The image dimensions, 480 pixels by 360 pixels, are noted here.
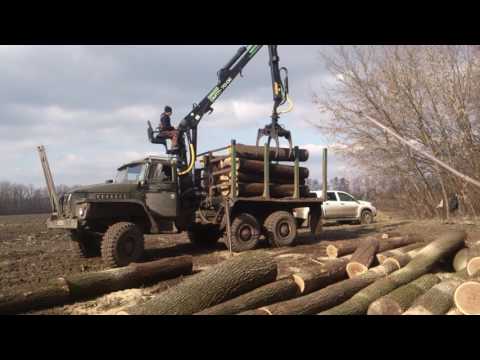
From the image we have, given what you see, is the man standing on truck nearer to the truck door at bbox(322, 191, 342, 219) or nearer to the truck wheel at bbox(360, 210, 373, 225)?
the truck door at bbox(322, 191, 342, 219)

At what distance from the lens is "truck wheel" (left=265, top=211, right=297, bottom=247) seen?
9898 millimetres

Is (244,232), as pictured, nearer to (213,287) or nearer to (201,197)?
(201,197)

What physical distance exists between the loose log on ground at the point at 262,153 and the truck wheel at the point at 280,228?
1.62 m

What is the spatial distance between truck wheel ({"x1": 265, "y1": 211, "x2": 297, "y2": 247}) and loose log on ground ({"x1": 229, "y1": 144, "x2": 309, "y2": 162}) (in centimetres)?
162

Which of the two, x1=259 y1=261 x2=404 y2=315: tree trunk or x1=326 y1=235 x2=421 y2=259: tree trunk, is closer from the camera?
x1=259 y1=261 x2=404 y2=315: tree trunk

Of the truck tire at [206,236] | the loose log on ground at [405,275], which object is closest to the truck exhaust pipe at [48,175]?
the truck tire at [206,236]

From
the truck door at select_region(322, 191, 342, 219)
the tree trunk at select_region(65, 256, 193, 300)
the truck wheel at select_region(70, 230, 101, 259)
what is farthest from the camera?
the truck door at select_region(322, 191, 342, 219)

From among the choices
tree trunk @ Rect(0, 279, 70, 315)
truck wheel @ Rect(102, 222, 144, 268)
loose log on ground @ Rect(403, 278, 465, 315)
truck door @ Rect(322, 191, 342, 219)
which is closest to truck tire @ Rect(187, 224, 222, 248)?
truck wheel @ Rect(102, 222, 144, 268)

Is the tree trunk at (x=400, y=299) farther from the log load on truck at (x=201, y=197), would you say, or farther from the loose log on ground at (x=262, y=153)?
the loose log on ground at (x=262, y=153)

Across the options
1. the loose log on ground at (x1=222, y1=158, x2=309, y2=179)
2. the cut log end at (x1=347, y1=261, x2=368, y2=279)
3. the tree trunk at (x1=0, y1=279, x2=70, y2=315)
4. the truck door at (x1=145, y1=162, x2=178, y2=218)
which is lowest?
the tree trunk at (x1=0, y1=279, x2=70, y2=315)

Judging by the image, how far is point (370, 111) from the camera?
58.9 feet

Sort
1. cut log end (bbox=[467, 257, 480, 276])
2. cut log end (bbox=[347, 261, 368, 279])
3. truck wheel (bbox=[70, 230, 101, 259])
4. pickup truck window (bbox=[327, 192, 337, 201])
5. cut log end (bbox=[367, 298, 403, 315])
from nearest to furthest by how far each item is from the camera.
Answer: cut log end (bbox=[367, 298, 403, 315]) → cut log end (bbox=[467, 257, 480, 276]) → cut log end (bbox=[347, 261, 368, 279]) → truck wheel (bbox=[70, 230, 101, 259]) → pickup truck window (bbox=[327, 192, 337, 201])

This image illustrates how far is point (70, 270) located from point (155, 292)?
2426 mm
